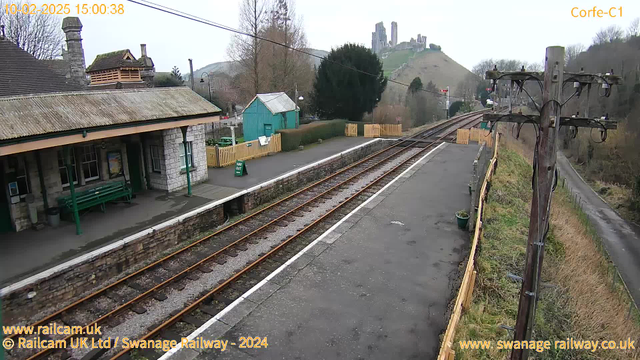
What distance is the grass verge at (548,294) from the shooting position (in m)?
7.12

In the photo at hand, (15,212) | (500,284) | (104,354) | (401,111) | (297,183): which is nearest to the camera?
(104,354)

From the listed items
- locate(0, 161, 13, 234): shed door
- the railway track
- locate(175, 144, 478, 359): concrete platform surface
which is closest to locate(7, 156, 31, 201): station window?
locate(0, 161, 13, 234): shed door

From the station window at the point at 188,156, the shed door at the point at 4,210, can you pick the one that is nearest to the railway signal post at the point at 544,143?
the shed door at the point at 4,210

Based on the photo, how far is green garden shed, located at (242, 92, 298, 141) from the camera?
26.5m

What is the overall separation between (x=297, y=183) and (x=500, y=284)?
11238 millimetres

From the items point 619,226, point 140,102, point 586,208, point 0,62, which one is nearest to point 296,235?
point 140,102

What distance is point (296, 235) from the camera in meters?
12.1

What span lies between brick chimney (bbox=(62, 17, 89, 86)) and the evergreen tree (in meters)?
19.4

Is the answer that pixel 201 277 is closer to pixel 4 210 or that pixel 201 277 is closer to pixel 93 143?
pixel 4 210

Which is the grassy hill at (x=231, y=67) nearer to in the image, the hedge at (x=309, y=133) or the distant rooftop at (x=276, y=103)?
the hedge at (x=309, y=133)

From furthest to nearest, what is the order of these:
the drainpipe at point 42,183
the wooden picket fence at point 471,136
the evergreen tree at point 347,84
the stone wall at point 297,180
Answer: the evergreen tree at point 347,84, the wooden picket fence at point 471,136, the stone wall at point 297,180, the drainpipe at point 42,183

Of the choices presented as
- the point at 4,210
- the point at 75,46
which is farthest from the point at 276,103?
the point at 4,210

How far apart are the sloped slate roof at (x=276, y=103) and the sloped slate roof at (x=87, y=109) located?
10500 mm

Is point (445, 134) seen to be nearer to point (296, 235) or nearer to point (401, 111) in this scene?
point (401, 111)
